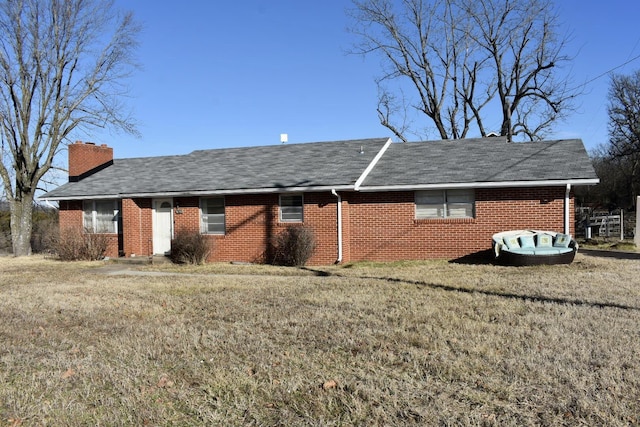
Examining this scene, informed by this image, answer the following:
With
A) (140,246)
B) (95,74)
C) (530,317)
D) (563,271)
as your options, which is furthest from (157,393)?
(95,74)

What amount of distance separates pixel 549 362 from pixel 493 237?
9.61 m

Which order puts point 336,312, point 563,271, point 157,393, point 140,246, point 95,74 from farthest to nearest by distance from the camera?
point 95,74
point 140,246
point 563,271
point 336,312
point 157,393

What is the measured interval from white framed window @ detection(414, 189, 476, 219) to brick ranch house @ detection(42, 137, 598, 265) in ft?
0.10

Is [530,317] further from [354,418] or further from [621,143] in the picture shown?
[621,143]

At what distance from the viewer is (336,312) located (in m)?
7.95

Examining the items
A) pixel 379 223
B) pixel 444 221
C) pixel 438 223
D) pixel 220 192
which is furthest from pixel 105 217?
pixel 444 221

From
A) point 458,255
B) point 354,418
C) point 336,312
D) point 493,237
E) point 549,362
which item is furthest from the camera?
point 458,255

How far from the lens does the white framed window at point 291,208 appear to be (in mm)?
16359

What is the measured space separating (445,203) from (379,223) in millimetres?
2030

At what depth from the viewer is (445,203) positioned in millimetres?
15711

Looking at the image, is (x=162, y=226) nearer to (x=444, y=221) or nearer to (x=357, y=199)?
(x=357, y=199)

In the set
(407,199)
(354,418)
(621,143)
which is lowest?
(354,418)

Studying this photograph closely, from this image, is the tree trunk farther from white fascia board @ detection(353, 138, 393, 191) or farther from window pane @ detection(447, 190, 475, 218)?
window pane @ detection(447, 190, 475, 218)

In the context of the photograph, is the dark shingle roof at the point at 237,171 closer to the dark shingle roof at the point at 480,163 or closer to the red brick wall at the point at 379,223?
the red brick wall at the point at 379,223
